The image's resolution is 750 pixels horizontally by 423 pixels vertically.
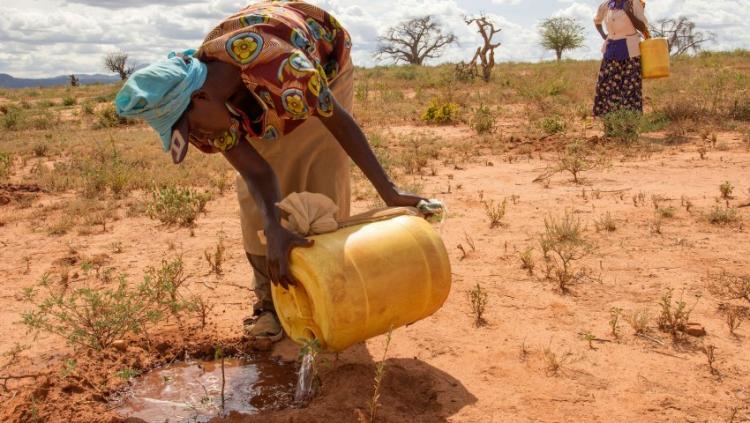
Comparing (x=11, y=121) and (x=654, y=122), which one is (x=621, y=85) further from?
(x=11, y=121)

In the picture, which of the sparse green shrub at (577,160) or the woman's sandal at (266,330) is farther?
the sparse green shrub at (577,160)

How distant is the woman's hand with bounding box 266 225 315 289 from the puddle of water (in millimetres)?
545

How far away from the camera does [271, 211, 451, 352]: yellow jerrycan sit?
2068mm

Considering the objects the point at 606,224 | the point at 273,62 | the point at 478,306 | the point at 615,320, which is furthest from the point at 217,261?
the point at 606,224

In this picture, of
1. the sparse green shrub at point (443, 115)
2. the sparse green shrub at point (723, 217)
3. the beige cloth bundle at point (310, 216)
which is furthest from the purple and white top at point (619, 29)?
the beige cloth bundle at point (310, 216)

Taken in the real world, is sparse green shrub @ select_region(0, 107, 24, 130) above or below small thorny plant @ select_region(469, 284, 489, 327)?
above

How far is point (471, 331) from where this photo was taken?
2.91m

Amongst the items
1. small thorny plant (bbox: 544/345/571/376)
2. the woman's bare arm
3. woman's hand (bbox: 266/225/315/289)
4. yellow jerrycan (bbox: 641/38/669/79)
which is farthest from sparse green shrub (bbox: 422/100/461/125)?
woman's hand (bbox: 266/225/315/289)

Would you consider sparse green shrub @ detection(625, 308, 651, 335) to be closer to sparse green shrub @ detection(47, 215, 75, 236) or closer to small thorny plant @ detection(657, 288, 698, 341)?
small thorny plant @ detection(657, 288, 698, 341)

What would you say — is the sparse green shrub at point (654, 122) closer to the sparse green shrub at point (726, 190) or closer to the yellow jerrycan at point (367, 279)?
the sparse green shrub at point (726, 190)

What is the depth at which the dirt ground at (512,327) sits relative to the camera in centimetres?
231

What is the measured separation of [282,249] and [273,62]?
0.58 m

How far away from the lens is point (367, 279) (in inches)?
82.4

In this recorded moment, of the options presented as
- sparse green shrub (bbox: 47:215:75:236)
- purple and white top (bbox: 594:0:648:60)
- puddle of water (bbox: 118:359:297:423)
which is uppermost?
purple and white top (bbox: 594:0:648:60)
